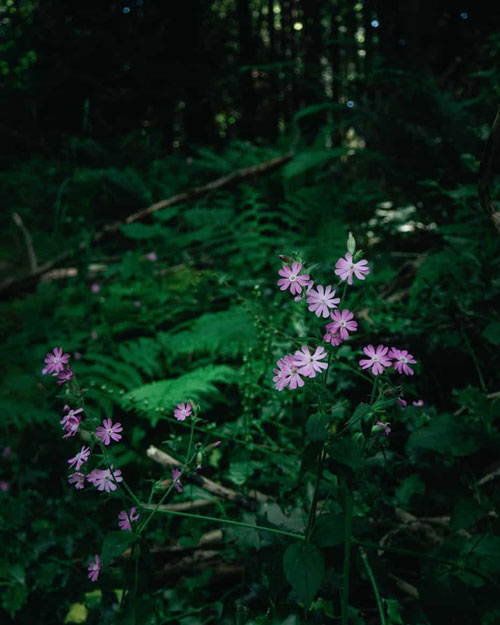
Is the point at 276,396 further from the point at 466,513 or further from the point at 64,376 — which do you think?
the point at 64,376

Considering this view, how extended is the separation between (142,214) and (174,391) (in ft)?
9.24

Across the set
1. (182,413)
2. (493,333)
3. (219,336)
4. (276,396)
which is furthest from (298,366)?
(219,336)

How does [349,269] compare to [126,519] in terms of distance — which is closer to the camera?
[349,269]

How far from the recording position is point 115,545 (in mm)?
826

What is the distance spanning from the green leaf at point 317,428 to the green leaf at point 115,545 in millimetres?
385

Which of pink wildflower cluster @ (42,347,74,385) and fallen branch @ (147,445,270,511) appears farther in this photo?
fallen branch @ (147,445,270,511)

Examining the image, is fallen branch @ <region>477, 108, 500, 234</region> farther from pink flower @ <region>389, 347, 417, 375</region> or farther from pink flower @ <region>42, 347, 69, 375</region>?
pink flower @ <region>42, 347, 69, 375</region>

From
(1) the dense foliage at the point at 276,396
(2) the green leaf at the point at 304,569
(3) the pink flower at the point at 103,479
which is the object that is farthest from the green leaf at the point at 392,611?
(3) the pink flower at the point at 103,479

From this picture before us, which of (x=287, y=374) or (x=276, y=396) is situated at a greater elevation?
(x=287, y=374)

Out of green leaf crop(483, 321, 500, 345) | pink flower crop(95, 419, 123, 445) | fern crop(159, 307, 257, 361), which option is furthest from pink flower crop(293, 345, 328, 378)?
fern crop(159, 307, 257, 361)

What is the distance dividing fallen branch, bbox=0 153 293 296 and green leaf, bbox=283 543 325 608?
3.50 m

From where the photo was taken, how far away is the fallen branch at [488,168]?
0.87 meters

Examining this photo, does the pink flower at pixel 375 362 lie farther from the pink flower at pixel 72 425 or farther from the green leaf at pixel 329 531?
the pink flower at pixel 72 425

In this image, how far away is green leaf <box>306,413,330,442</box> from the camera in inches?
29.1
